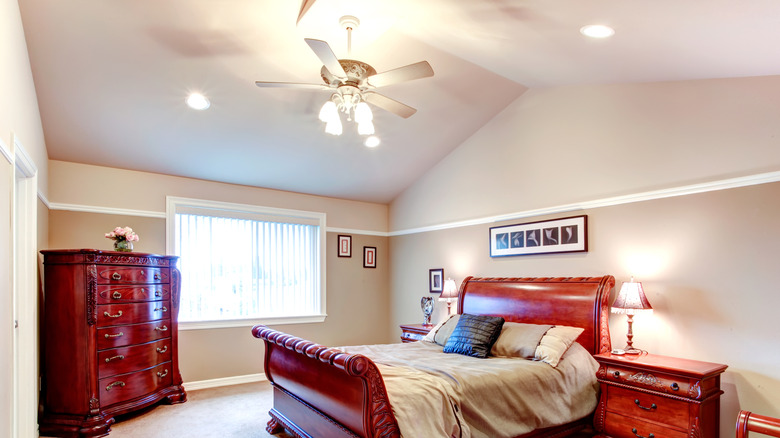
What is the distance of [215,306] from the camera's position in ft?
17.4

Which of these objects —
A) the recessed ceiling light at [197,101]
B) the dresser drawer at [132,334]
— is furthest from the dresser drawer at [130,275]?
the recessed ceiling light at [197,101]

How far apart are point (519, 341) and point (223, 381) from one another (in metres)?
3.43

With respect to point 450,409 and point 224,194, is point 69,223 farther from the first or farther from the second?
point 450,409

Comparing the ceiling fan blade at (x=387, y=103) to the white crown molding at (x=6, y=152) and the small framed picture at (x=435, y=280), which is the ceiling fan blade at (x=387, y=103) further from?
the small framed picture at (x=435, y=280)

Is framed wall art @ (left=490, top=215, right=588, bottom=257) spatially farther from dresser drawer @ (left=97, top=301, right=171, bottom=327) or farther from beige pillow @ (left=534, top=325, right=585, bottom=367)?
dresser drawer @ (left=97, top=301, right=171, bottom=327)

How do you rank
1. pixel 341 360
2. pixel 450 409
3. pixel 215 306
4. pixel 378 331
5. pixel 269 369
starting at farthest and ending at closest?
pixel 378 331 < pixel 215 306 < pixel 269 369 < pixel 450 409 < pixel 341 360

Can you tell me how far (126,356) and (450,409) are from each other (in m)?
2.95

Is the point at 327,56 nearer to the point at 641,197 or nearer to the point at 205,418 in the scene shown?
the point at 641,197

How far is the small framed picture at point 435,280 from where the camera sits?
18.8ft

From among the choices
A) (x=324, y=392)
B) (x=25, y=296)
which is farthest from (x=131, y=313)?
(x=324, y=392)

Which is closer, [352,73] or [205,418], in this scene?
[352,73]

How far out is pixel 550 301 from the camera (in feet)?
13.5

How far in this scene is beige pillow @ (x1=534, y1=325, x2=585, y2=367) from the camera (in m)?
3.43

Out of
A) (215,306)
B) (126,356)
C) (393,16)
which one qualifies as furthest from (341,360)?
(215,306)
